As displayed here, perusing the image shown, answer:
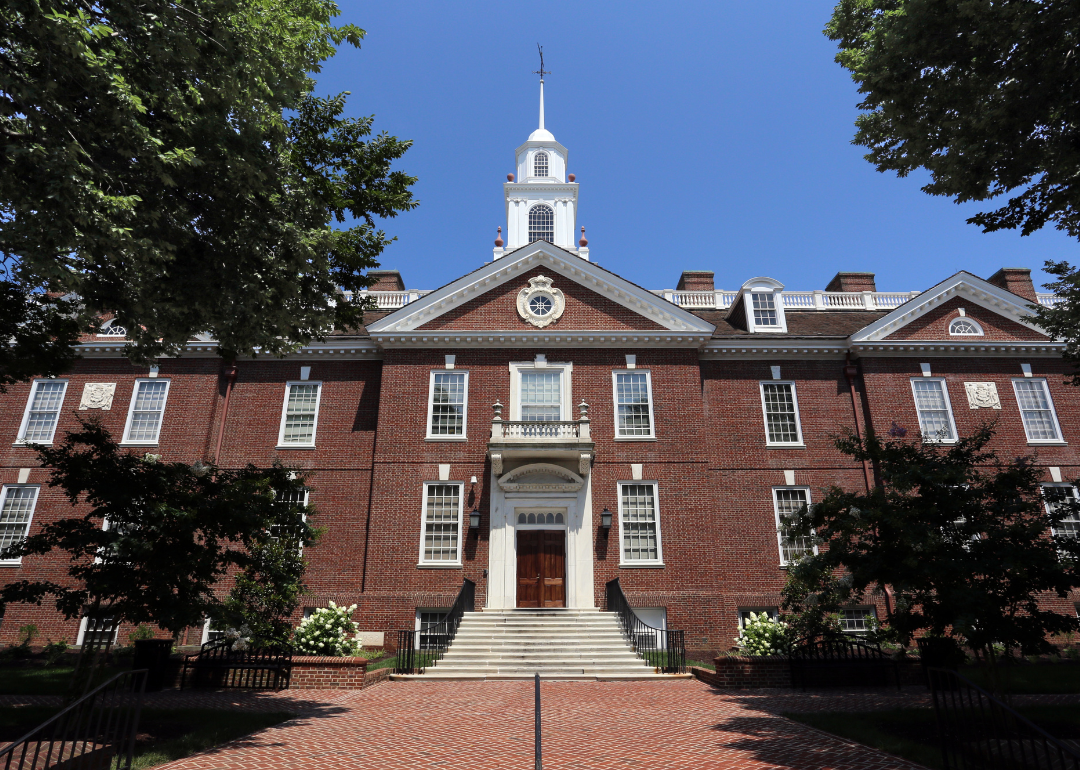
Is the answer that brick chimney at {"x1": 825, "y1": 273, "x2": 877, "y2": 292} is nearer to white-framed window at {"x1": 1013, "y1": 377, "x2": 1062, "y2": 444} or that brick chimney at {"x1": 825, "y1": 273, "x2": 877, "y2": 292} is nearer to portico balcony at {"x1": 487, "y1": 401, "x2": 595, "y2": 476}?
white-framed window at {"x1": 1013, "y1": 377, "x2": 1062, "y2": 444}

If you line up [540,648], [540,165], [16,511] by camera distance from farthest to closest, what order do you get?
[540,165], [16,511], [540,648]

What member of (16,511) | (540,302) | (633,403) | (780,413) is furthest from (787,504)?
(16,511)

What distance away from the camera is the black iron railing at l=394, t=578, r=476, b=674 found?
615 inches

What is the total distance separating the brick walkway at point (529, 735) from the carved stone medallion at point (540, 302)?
482 inches

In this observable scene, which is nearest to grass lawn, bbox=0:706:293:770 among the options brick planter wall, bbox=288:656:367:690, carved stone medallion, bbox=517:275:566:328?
brick planter wall, bbox=288:656:367:690

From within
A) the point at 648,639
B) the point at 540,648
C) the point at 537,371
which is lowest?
the point at 540,648

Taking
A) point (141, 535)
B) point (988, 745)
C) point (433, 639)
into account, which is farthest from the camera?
point (433, 639)

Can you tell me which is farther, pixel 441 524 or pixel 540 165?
pixel 540 165

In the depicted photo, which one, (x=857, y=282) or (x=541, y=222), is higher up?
(x=541, y=222)

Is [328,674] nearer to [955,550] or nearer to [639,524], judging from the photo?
Result: [639,524]

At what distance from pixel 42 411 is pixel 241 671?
1419 cm

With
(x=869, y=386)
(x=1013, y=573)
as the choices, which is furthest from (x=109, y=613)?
(x=869, y=386)

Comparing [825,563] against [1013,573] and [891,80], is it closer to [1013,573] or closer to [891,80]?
[1013,573]

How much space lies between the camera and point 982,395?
2195 centimetres
